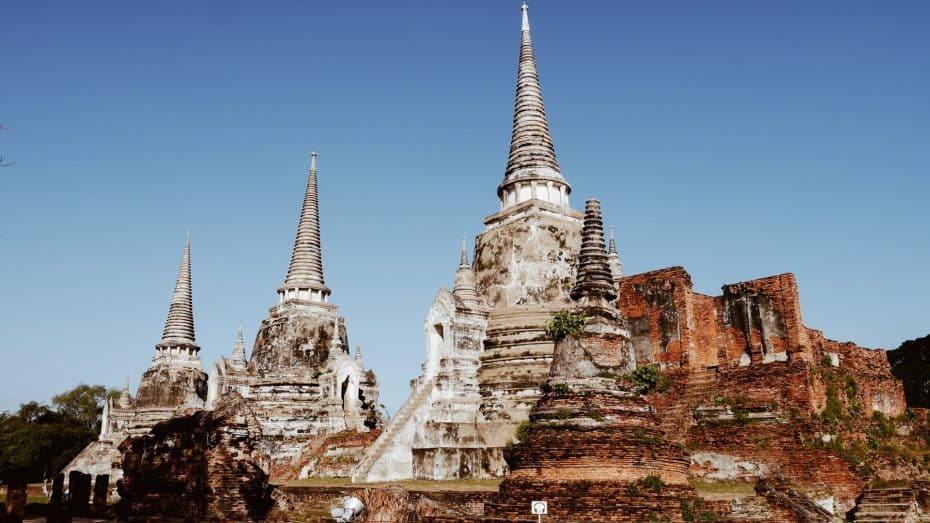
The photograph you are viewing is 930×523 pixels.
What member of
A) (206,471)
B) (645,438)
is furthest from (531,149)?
(206,471)

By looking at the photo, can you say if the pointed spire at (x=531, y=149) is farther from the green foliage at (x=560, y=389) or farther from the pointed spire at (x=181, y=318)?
the pointed spire at (x=181, y=318)

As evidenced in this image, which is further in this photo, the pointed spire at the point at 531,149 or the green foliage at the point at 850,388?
the pointed spire at the point at 531,149

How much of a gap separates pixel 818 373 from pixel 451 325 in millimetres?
10131

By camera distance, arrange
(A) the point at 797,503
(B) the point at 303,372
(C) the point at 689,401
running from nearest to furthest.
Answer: (A) the point at 797,503, (C) the point at 689,401, (B) the point at 303,372

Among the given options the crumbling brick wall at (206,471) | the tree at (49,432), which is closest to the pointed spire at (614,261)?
the crumbling brick wall at (206,471)

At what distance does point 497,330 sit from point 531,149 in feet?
24.1

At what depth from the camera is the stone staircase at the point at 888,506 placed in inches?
650

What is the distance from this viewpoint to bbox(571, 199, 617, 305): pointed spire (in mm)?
16234

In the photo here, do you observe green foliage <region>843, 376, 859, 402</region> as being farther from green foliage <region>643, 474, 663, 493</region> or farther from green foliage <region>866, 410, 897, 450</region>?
green foliage <region>643, 474, 663, 493</region>

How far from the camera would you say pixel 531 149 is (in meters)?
28.7

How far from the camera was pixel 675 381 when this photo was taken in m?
21.2

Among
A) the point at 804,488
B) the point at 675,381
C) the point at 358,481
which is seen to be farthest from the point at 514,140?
the point at 804,488

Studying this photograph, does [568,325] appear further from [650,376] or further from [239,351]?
[239,351]

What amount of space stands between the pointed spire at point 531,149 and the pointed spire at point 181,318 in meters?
20.5
